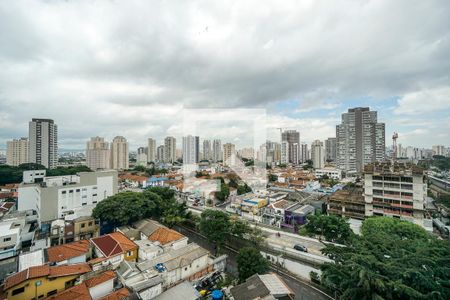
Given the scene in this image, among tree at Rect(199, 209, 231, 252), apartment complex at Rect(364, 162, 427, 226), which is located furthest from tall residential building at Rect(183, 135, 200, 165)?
apartment complex at Rect(364, 162, 427, 226)

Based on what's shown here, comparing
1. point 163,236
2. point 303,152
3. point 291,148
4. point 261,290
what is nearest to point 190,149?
point 163,236

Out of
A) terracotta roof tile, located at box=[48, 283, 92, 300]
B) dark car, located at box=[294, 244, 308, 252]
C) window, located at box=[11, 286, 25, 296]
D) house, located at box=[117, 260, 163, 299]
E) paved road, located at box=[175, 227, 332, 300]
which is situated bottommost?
paved road, located at box=[175, 227, 332, 300]

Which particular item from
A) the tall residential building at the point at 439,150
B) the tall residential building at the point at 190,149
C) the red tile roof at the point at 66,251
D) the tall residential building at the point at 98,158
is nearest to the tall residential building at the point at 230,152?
the tall residential building at the point at 190,149

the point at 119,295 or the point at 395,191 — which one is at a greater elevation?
the point at 395,191

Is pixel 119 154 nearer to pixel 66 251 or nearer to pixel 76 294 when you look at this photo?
pixel 66 251

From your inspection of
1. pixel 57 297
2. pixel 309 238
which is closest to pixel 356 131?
pixel 309 238

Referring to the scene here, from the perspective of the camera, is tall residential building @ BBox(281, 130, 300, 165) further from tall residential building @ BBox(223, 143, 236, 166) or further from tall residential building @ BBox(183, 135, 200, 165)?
tall residential building @ BBox(183, 135, 200, 165)
